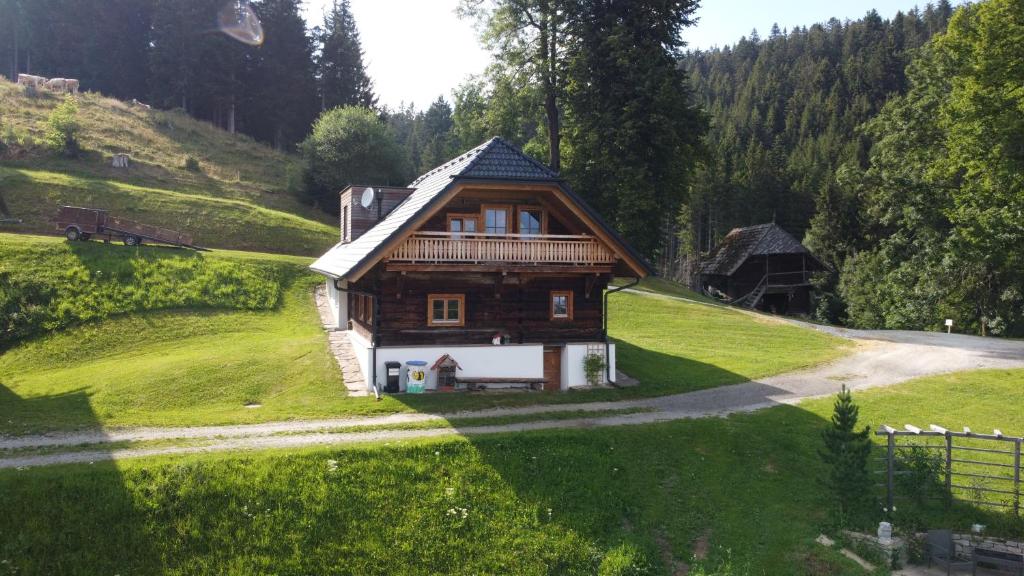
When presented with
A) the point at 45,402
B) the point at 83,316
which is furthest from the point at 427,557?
the point at 83,316

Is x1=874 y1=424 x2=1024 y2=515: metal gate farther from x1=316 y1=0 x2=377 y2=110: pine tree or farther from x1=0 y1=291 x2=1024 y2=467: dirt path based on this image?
x1=316 y1=0 x2=377 y2=110: pine tree

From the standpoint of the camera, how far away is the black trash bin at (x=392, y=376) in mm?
20203

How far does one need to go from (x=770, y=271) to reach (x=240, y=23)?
207 feet

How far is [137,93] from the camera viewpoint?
73500 millimetres

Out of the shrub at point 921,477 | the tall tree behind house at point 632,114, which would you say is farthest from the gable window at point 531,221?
the tall tree behind house at point 632,114

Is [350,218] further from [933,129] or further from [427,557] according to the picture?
[933,129]

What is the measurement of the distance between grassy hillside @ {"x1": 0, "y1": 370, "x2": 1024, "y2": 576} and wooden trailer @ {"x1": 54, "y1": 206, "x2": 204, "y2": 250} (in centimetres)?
2309

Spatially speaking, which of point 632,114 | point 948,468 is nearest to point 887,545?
point 948,468

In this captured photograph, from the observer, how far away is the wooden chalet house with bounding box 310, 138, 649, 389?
19688 mm

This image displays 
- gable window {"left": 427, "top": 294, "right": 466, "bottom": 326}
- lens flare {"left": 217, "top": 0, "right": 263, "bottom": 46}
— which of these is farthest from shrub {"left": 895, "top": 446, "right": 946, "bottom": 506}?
lens flare {"left": 217, "top": 0, "right": 263, "bottom": 46}

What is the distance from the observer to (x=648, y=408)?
19859mm

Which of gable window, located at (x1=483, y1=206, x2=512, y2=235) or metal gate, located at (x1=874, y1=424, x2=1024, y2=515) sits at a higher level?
gable window, located at (x1=483, y1=206, x2=512, y2=235)

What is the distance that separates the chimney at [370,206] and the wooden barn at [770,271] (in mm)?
35018

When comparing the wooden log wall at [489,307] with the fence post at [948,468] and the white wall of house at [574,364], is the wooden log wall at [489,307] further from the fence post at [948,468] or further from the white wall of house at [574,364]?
the fence post at [948,468]
